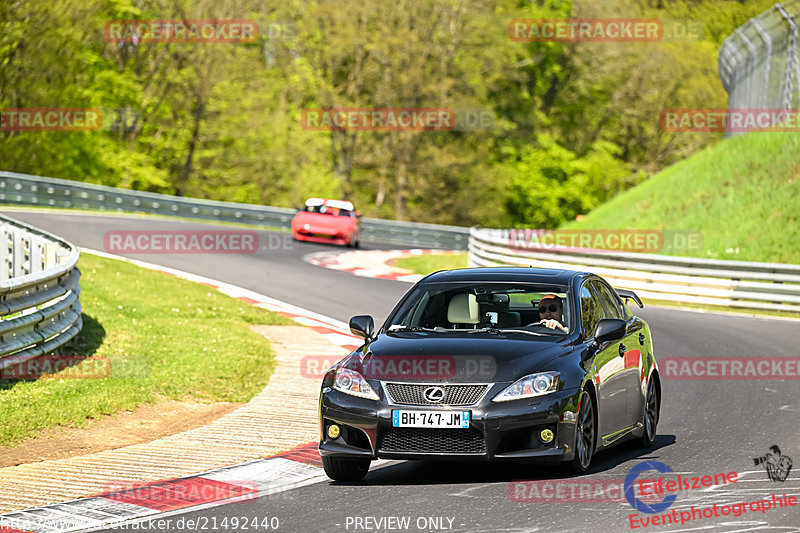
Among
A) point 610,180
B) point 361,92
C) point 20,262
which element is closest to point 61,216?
point 20,262

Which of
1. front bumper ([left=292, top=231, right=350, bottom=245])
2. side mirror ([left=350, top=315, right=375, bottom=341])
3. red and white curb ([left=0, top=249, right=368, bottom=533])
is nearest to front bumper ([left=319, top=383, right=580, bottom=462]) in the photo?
red and white curb ([left=0, top=249, right=368, bottom=533])

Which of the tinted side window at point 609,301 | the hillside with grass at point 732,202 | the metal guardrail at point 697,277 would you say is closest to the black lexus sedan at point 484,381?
the tinted side window at point 609,301

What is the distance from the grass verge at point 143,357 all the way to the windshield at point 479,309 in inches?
130

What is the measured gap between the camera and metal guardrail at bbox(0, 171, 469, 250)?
3709cm

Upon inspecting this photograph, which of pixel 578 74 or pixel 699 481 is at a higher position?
pixel 578 74

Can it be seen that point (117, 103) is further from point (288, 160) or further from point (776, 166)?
point (776, 166)

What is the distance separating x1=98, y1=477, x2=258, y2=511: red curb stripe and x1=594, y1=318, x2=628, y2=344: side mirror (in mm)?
2736

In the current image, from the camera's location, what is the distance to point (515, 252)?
27.3 m

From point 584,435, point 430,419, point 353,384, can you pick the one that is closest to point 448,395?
point 430,419

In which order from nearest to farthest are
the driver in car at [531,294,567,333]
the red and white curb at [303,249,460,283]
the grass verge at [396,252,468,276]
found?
the driver in car at [531,294,567,333] → the red and white curb at [303,249,460,283] → the grass verge at [396,252,468,276]

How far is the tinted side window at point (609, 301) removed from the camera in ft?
31.9

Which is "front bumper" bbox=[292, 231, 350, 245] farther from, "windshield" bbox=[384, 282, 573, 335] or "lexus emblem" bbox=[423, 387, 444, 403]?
"lexus emblem" bbox=[423, 387, 444, 403]

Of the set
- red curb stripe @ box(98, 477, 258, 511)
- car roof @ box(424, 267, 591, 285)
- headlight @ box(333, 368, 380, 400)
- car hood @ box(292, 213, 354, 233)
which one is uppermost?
car roof @ box(424, 267, 591, 285)

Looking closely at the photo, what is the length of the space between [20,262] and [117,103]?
4188 centimetres
